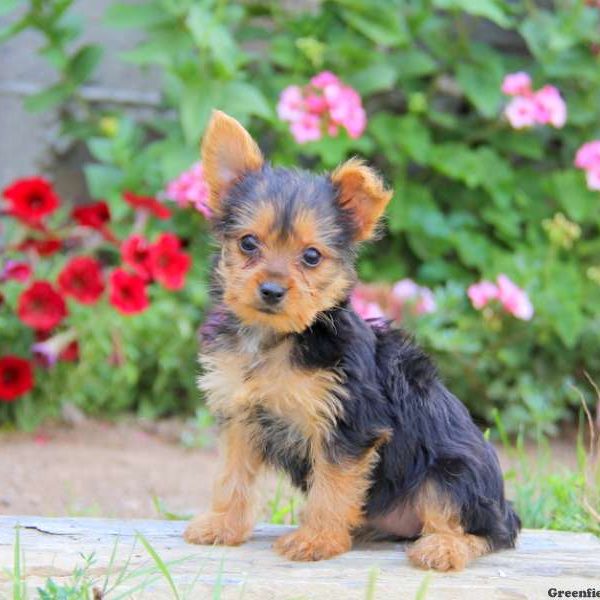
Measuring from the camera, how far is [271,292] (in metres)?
3.76

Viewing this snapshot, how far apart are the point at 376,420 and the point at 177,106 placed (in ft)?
16.0

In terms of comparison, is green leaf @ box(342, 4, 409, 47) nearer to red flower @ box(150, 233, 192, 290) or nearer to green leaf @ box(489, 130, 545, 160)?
green leaf @ box(489, 130, 545, 160)

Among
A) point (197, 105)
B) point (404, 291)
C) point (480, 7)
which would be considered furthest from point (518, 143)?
point (197, 105)

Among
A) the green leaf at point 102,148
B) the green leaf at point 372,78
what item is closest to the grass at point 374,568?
the green leaf at point 372,78

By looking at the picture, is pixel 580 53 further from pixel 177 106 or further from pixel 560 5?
pixel 177 106

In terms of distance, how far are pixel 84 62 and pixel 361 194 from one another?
4.85 metres

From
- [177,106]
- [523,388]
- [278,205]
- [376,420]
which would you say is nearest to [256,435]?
[376,420]

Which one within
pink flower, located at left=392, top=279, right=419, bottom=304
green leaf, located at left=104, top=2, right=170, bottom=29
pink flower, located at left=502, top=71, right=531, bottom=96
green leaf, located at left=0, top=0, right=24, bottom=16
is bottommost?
pink flower, located at left=392, top=279, right=419, bottom=304

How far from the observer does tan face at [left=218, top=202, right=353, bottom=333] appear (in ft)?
12.4

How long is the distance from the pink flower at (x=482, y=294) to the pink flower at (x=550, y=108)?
1.31 metres

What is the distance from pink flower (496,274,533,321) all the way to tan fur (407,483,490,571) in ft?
12.0

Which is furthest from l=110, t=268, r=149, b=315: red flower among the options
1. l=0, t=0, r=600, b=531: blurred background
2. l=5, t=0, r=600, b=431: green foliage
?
l=5, t=0, r=600, b=431: green foliage

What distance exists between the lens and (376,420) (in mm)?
3986

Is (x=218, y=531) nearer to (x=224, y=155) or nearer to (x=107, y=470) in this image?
(x=224, y=155)
